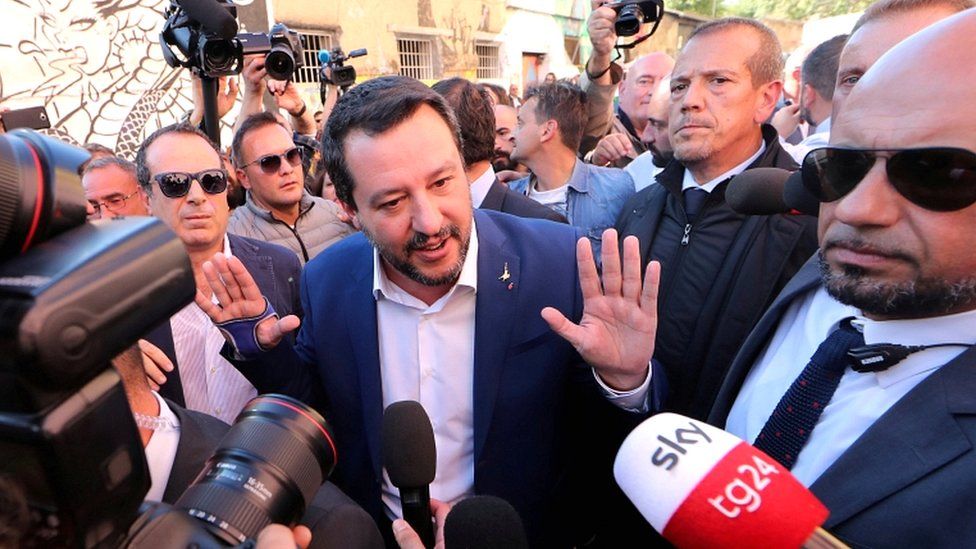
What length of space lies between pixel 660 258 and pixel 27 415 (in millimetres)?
2130

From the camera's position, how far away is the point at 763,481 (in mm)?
812

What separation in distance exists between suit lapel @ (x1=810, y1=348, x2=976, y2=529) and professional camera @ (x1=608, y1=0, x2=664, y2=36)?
10.7ft

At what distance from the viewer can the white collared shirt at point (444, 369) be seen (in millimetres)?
1805

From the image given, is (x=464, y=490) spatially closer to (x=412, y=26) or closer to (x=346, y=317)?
(x=346, y=317)

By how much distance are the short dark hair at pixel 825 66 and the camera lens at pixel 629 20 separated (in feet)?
3.81

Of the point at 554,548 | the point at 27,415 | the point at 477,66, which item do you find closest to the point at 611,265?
the point at 554,548

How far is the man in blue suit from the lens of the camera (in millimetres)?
1729

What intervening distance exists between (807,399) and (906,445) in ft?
0.85

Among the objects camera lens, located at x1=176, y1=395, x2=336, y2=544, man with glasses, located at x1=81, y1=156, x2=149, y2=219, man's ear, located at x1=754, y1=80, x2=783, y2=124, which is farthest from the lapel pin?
man with glasses, located at x1=81, y1=156, x2=149, y2=219

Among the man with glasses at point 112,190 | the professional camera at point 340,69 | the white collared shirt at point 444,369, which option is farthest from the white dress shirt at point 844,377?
the professional camera at point 340,69

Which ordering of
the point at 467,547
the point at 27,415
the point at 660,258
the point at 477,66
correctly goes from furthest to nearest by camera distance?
the point at 477,66, the point at 660,258, the point at 467,547, the point at 27,415

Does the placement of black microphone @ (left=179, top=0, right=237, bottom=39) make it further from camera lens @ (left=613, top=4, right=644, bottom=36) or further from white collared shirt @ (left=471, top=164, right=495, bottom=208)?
camera lens @ (left=613, top=4, right=644, bottom=36)

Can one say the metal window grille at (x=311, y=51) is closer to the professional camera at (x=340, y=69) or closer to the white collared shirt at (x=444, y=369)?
the professional camera at (x=340, y=69)

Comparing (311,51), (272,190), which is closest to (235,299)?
(272,190)
